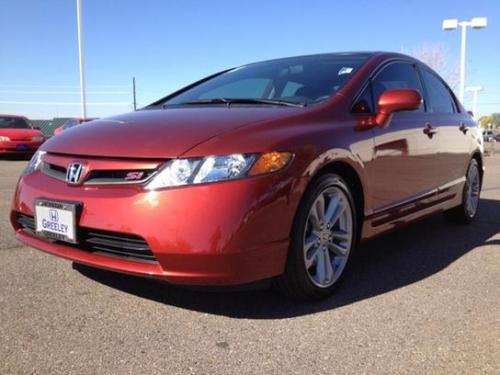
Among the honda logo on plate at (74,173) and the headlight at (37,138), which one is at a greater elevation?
the honda logo on plate at (74,173)

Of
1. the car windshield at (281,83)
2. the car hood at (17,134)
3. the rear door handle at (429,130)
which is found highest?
the car windshield at (281,83)

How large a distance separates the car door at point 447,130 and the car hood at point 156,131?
1841 mm

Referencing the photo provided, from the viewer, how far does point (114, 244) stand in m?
2.69

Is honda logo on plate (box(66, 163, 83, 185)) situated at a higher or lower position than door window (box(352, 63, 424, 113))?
lower

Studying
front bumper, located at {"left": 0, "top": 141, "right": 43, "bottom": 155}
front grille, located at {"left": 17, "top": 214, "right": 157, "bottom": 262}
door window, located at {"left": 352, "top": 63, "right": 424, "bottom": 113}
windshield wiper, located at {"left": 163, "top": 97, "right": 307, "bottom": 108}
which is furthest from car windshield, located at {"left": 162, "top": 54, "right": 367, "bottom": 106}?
front bumper, located at {"left": 0, "top": 141, "right": 43, "bottom": 155}

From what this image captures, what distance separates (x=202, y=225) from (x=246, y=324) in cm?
61

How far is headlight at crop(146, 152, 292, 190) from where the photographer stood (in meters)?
2.56

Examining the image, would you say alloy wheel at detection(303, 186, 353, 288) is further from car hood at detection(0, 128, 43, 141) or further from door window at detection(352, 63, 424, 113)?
car hood at detection(0, 128, 43, 141)

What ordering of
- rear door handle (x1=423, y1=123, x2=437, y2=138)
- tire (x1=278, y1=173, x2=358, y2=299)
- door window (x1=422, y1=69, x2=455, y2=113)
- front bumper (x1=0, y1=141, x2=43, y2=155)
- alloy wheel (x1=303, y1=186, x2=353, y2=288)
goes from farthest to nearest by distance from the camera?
1. front bumper (x1=0, y1=141, x2=43, y2=155)
2. door window (x1=422, y1=69, x2=455, y2=113)
3. rear door handle (x1=423, y1=123, x2=437, y2=138)
4. alloy wheel (x1=303, y1=186, x2=353, y2=288)
5. tire (x1=278, y1=173, x2=358, y2=299)

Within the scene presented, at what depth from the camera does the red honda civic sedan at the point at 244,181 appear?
8.32 feet

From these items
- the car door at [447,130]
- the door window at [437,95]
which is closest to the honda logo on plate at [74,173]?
the car door at [447,130]

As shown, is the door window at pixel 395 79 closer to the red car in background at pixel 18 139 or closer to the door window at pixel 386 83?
the door window at pixel 386 83

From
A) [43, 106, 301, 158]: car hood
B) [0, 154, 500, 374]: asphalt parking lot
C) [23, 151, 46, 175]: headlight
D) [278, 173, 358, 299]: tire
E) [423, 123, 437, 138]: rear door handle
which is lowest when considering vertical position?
[0, 154, 500, 374]: asphalt parking lot

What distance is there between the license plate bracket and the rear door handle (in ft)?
8.90
